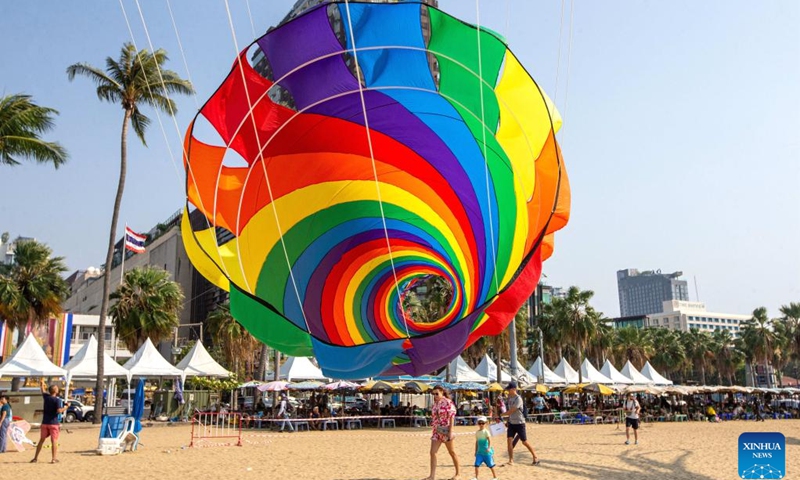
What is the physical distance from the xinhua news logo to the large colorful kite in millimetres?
3733

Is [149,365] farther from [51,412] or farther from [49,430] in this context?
[51,412]

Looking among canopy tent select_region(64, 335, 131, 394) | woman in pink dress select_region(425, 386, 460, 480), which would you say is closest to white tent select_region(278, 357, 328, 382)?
canopy tent select_region(64, 335, 131, 394)

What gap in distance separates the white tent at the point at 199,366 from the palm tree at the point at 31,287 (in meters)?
6.04

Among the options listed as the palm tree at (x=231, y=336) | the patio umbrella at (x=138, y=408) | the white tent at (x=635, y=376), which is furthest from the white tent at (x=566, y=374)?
the patio umbrella at (x=138, y=408)

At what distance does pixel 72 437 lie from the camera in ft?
65.5

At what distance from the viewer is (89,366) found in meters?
29.0

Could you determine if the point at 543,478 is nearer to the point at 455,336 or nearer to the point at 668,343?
the point at 455,336

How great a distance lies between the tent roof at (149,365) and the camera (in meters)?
29.2

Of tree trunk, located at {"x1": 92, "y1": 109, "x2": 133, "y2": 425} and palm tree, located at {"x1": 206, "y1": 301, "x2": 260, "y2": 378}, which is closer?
tree trunk, located at {"x1": 92, "y1": 109, "x2": 133, "y2": 425}

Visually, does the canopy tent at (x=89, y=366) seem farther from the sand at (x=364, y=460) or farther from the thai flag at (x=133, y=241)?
the thai flag at (x=133, y=241)

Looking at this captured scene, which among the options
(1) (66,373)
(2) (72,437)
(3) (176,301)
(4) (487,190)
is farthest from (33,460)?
(3) (176,301)

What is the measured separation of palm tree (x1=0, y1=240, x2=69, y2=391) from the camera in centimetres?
2845

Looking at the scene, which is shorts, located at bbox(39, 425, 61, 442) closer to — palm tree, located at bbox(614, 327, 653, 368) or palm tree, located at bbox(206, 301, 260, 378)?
palm tree, located at bbox(206, 301, 260, 378)

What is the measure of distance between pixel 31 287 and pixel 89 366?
13.8 feet
